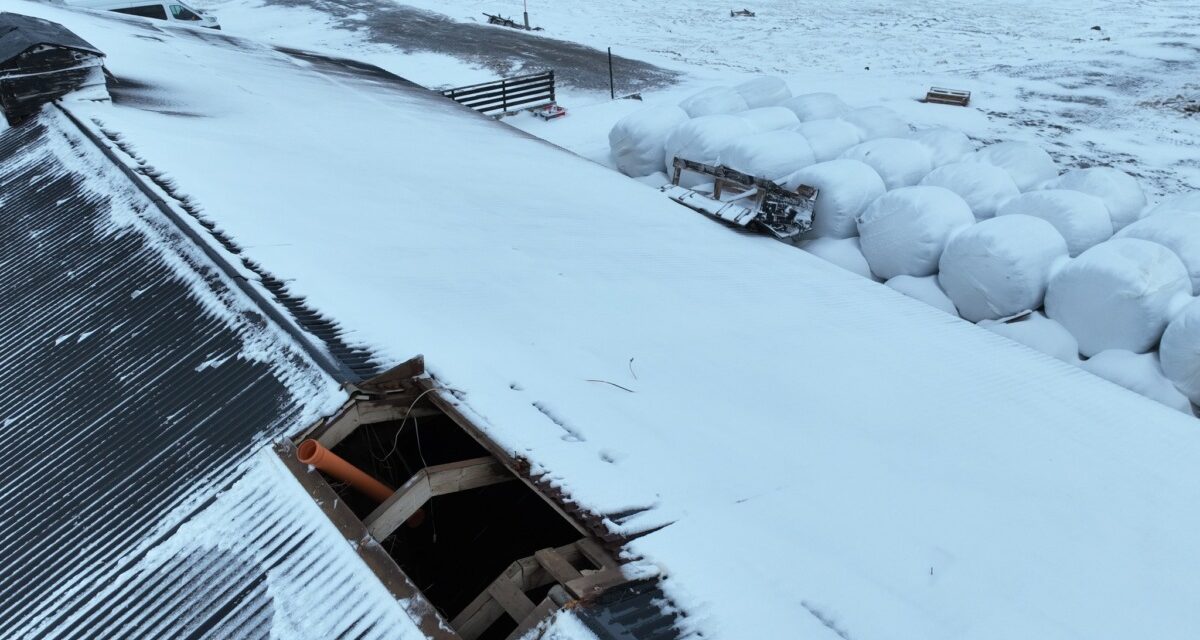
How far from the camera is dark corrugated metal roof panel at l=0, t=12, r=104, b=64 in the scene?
8539mm

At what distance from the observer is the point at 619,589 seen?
128 inches

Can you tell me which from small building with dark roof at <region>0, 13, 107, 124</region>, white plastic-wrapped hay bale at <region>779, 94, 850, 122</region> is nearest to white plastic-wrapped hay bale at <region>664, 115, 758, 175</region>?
white plastic-wrapped hay bale at <region>779, 94, 850, 122</region>

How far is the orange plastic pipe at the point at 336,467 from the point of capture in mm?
3867

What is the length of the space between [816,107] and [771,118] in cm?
111

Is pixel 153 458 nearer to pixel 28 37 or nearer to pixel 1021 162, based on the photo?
pixel 28 37

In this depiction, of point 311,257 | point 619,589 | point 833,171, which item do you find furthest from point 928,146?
point 619,589

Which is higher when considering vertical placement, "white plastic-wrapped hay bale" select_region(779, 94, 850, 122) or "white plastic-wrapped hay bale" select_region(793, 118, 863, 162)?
"white plastic-wrapped hay bale" select_region(779, 94, 850, 122)

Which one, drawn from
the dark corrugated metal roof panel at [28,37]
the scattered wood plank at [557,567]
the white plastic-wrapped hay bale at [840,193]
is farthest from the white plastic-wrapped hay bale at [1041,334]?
the dark corrugated metal roof panel at [28,37]

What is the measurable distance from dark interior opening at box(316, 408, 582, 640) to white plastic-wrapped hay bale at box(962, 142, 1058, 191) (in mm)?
8741

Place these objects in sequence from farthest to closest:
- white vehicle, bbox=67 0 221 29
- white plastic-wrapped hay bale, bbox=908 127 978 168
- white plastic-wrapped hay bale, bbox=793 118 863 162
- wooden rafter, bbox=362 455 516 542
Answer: white vehicle, bbox=67 0 221 29 → white plastic-wrapped hay bale, bbox=793 118 863 162 → white plastic-wrapped hay bale, bbox=908 127 978 168 → wooden rafter, bbox=362 455 516 542

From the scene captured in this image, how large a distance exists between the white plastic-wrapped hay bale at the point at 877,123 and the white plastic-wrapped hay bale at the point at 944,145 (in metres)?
0.61

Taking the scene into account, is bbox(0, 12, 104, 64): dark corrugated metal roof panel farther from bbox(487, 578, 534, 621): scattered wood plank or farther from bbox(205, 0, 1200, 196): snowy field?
bbox(487, 578, 534, 621): scattered wood plank

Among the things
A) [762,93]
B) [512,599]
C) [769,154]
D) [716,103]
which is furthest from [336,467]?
[762,93]

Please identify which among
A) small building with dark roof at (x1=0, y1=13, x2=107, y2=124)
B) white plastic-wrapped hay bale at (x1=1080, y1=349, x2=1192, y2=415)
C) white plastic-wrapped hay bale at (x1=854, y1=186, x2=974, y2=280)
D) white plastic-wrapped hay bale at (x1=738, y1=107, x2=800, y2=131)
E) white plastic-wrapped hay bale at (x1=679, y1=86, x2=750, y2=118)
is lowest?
white plastic-wrapped hay bale at (x1=1080, y1=349, x2=1192, y2=415)
